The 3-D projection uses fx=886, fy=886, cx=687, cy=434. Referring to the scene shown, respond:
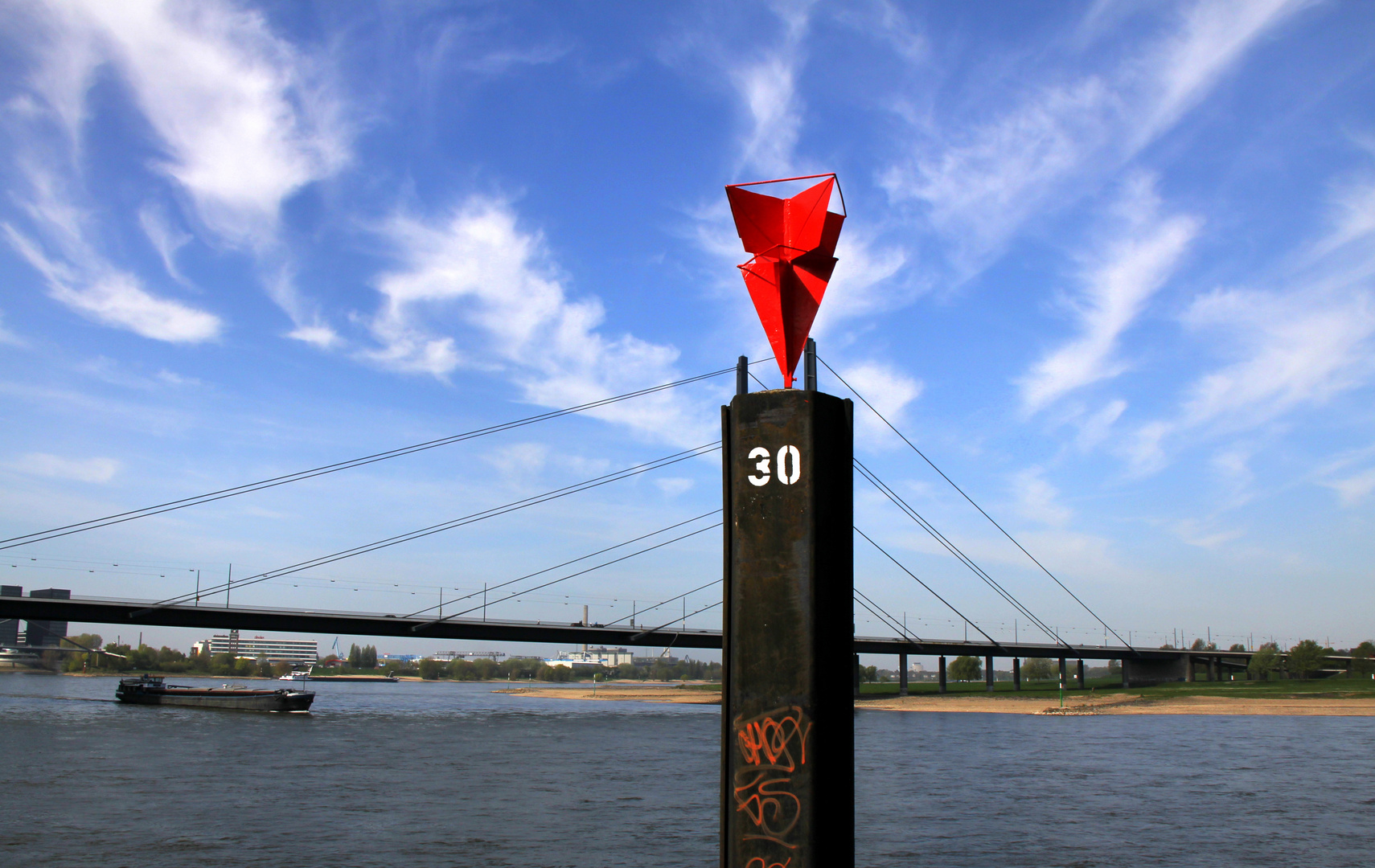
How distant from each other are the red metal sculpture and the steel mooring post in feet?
1.75

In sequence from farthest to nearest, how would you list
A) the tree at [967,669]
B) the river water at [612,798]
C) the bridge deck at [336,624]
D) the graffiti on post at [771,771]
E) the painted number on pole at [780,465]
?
the tree at [967,669] → the bridge deck at [336,624] → the river water at [612,798] → the painted number on pole at [780,465] → the graffiti on post at [771,771]

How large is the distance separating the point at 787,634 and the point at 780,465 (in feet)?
2.97

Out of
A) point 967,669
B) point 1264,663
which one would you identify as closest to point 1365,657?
point 1264,663

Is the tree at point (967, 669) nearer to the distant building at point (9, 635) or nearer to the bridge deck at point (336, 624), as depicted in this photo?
the bridge deck at point (336, 624)

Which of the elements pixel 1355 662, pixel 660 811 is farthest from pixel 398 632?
pixel 1355 662

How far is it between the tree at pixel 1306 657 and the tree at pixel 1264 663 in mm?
3260

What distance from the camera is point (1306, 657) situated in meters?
98.3

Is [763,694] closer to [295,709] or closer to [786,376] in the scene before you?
[786,376]

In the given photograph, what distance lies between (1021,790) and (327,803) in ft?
64.5

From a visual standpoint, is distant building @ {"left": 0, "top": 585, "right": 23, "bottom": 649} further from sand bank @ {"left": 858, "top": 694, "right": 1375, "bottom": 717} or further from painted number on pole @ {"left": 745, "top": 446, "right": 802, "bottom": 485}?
painted number on pole @ {"left": 745, "top": 446, "right": 802, "bottom": 485}

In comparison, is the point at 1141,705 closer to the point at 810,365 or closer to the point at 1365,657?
the point at 1365,657

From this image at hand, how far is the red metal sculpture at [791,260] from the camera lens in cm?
531

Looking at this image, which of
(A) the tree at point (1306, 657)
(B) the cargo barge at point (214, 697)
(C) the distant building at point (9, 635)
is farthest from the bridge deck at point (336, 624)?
(C) the distant building at point (9, 635)

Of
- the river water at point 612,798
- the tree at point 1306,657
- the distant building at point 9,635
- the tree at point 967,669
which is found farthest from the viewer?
the distant building at point 9,635
